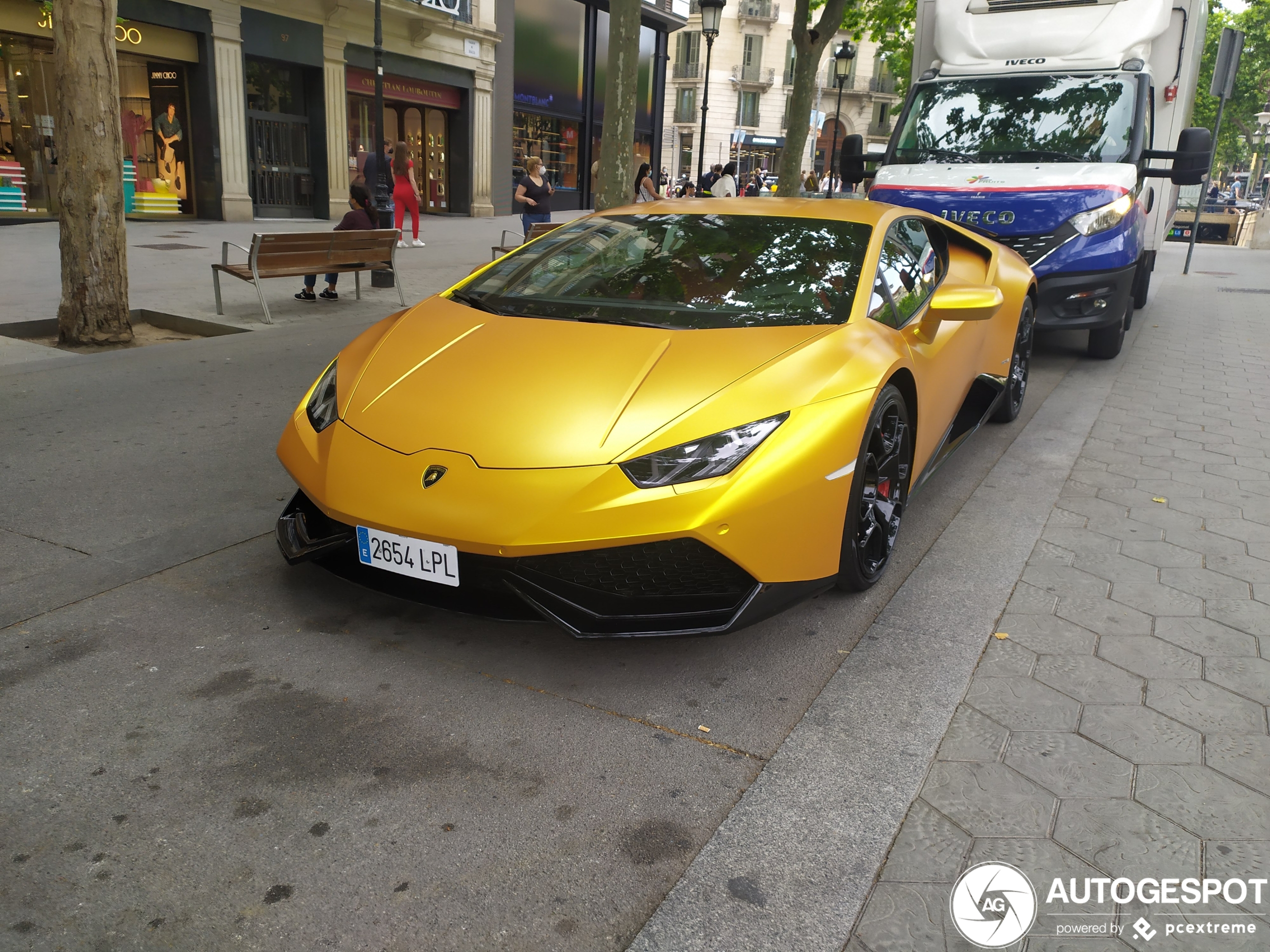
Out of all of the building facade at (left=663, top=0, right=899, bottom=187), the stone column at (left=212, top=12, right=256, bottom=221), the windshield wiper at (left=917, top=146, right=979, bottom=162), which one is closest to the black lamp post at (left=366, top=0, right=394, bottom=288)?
the stone column at (left=212, top=12, right=256, bottom=221)

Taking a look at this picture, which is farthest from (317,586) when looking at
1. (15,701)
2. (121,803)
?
(121,803)

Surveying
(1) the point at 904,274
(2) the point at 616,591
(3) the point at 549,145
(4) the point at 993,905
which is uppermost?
(3) the point at 549,145

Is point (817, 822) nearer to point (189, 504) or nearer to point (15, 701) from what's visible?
point (15, 701)

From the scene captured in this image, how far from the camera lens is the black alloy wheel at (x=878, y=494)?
3.11m

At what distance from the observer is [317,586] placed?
3396 mm

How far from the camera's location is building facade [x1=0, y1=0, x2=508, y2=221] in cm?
1584

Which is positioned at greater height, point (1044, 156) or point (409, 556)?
point (1044, 156)

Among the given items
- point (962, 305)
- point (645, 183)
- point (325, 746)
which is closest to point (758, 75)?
point (645, 183)

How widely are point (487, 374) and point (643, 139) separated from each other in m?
32.2

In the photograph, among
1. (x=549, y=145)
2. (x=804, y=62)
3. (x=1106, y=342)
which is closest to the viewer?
(x=1106, y=342)

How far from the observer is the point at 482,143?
81.5 ft

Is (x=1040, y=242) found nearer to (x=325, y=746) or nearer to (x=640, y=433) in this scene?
(x=640, y=433)

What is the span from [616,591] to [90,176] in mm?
6328

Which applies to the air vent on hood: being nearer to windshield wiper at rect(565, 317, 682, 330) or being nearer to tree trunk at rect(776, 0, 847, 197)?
windshield wiper at rect(565, 317, 682, 330)
